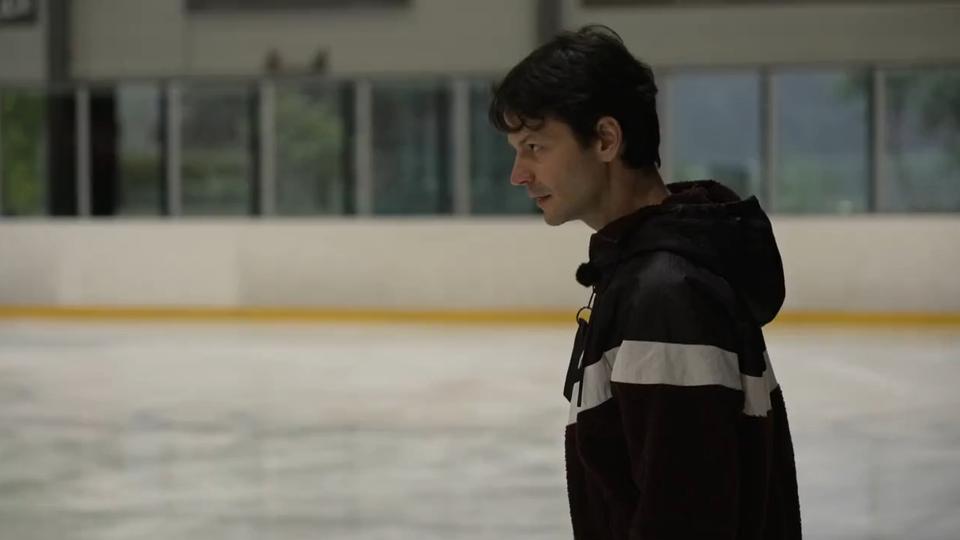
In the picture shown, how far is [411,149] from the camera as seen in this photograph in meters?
12.7

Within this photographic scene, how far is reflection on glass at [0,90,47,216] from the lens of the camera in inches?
512

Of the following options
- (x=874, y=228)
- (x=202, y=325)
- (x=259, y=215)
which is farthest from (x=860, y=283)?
(x=259, y=215)

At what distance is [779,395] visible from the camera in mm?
1289

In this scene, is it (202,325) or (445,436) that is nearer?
(445,436)

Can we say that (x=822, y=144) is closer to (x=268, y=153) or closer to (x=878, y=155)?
(x=878, y=155)

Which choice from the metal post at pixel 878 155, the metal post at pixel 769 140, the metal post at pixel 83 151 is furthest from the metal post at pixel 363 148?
the metal post at pixel 878 155

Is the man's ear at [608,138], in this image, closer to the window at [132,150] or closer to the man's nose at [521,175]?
the man's nose at [521,175]

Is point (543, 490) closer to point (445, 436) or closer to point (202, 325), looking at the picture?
point (445, 436)

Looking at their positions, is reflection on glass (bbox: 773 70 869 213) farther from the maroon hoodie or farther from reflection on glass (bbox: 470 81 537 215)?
the maroon hoodie

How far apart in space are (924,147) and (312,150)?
5745mm

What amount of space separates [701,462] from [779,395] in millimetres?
266

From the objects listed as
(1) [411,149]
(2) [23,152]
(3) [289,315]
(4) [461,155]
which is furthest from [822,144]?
→ (2) [23,152]

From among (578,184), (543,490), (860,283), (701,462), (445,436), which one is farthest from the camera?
(860,283)

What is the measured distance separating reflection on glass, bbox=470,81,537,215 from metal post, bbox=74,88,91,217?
390 cm
